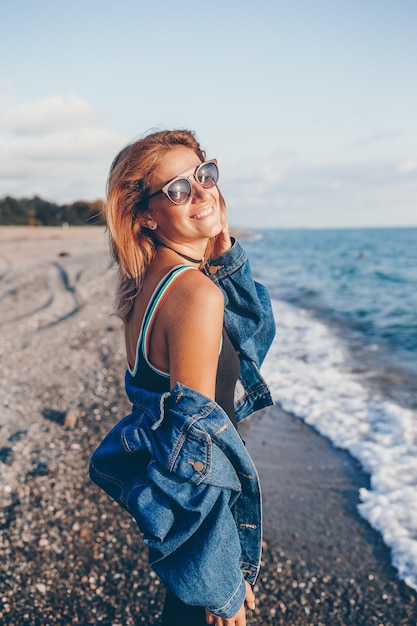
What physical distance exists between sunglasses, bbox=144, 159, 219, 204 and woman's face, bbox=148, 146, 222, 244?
16 mm

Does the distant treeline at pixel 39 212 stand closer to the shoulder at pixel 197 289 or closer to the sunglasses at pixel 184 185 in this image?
the sunglasses at pixel 184 185

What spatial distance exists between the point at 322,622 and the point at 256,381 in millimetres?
2227

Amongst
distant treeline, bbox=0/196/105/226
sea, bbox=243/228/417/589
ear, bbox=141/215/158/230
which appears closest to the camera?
ear, bbox=141/215/158/230

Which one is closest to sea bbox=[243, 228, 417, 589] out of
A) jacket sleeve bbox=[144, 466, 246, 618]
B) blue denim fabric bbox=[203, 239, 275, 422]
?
blue denim fabric bbox=[203, 239, 275, 422]

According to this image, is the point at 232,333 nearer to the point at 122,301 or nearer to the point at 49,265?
the point at 122,301

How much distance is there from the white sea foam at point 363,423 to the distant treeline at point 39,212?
40013 mm

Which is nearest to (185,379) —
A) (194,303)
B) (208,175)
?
(194,303)

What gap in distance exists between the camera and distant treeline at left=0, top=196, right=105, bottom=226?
49.0 m

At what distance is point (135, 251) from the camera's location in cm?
237

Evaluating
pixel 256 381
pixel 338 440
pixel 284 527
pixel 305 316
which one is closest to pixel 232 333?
pixel 256 381

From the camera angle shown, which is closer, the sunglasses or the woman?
the woman

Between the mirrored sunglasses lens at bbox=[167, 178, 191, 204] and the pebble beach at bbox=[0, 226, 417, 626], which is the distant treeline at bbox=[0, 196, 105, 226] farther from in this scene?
the mirrored sunglasses lens at bbox=[167, 178, 191, 204]

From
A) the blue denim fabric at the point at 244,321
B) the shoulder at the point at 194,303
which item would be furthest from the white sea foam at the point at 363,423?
the shoulder at the point at 194,303

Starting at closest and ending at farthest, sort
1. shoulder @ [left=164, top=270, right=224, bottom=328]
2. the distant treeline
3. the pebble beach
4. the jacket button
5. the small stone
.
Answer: shoulder @ [left=164, top=270, right=224, bottom=328], the jacket button, the pebble beach, the small stone, the distant treeline
